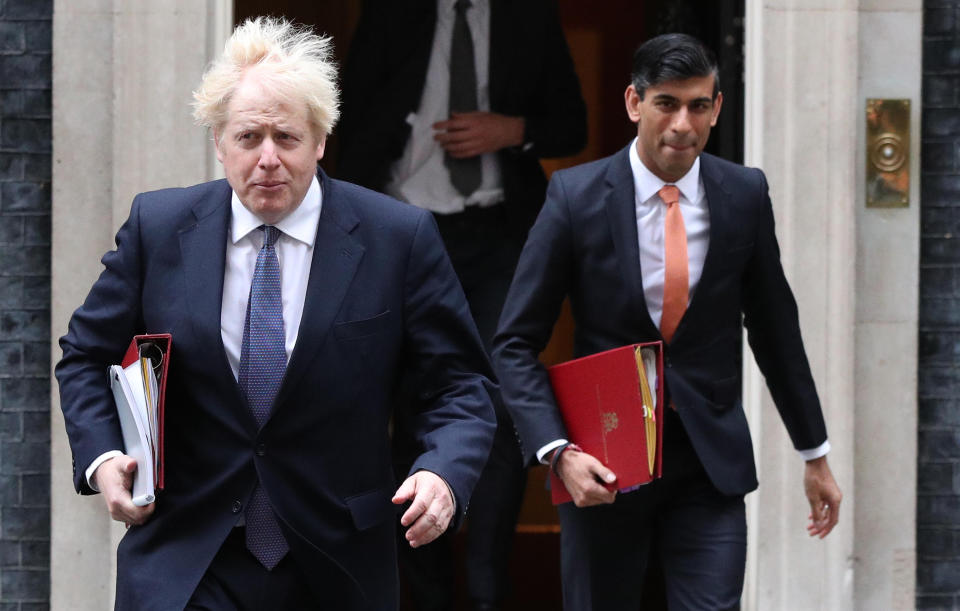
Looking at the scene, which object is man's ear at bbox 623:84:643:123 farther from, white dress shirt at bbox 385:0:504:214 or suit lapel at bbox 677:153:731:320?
white dress shirt at bbox 385:0:504:214

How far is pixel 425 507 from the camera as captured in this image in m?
3.49

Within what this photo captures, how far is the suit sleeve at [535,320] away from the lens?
4742mm

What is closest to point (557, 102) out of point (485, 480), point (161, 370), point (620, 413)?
point (485, 480)

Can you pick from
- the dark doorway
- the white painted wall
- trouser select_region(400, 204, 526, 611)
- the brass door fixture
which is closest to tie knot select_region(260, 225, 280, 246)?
trouser select_region(400, 204, 526, 611)

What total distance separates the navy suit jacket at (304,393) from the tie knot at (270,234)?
3.2 inches

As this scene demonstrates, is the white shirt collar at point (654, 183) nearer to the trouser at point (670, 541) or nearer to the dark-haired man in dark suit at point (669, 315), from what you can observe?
the dark-haired man in dark suit at point (669, 315)

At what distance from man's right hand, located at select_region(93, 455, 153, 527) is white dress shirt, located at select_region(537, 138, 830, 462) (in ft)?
4.60

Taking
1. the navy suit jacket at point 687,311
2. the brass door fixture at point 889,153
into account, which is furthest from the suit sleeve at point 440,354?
the brass door fixture at point 889,153

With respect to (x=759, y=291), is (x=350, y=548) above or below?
below

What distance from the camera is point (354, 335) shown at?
3732mm

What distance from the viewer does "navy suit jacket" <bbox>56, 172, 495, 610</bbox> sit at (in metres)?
3.65

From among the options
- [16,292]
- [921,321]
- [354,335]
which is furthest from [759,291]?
[16,292]

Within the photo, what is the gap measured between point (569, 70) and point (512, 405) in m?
2.46

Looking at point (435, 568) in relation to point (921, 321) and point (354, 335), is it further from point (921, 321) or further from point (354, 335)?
point (354, 335)
